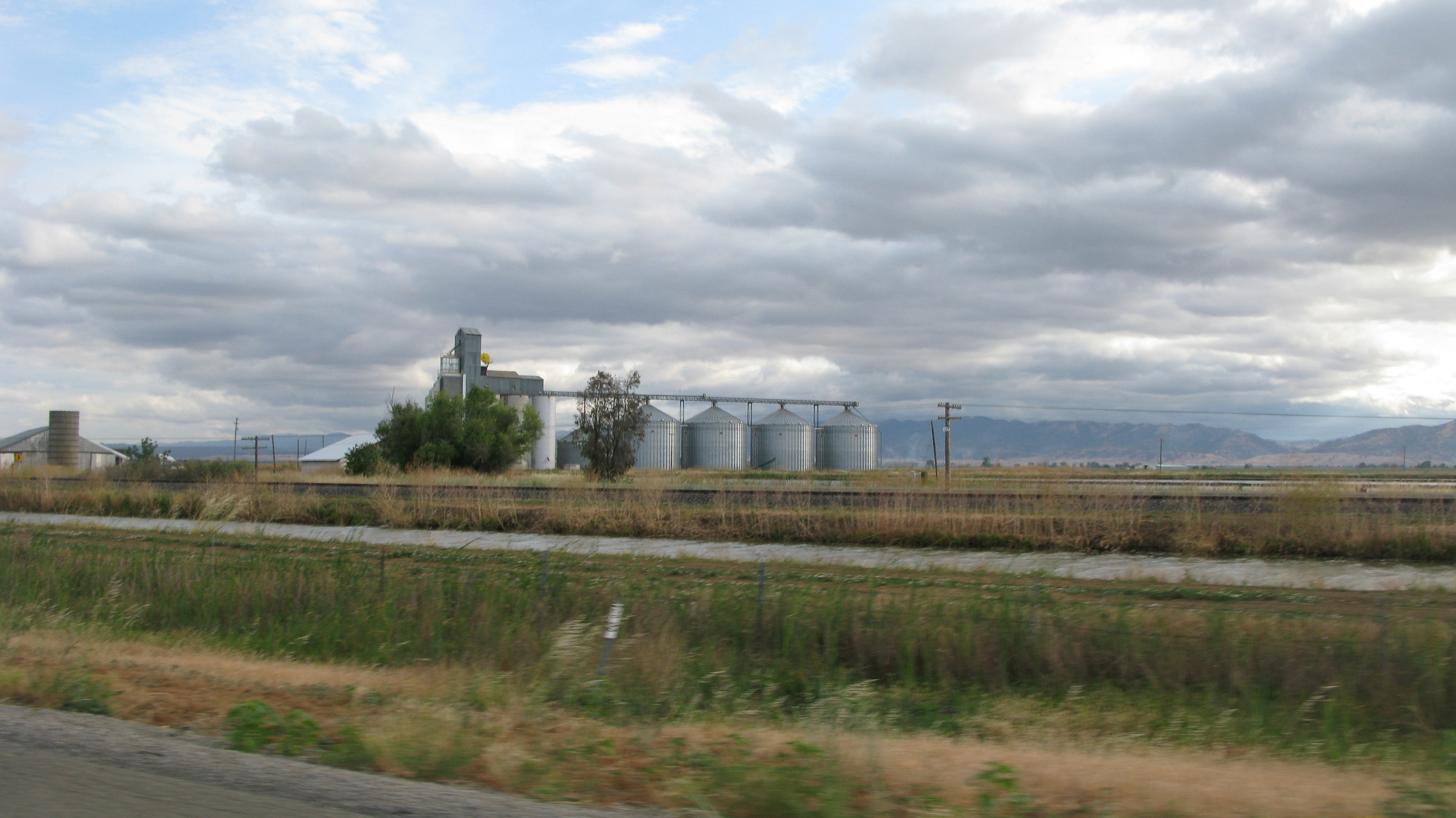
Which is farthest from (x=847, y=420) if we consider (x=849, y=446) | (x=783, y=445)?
(x=783, y=445)

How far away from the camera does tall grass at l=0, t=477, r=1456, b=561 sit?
2511 centimetres

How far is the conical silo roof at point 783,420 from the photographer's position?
Result: 87794 millimetres

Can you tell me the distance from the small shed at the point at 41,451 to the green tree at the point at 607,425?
61.5m

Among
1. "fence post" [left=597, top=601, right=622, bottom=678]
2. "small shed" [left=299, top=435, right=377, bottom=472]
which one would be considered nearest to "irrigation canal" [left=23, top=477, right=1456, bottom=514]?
"fence post" [left=597, top=601, right=622, bottom=678]

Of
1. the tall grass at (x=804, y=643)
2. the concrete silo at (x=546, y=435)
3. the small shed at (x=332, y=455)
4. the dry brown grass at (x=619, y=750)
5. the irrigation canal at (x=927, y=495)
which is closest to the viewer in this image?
the dry brown grass at (x=619, y=750)

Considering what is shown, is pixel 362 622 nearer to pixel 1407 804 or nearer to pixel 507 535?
pixel 1407 804

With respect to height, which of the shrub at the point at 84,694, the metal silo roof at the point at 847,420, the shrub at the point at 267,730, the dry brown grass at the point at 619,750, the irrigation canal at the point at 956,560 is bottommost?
the irrigation canal at the point at 956,560

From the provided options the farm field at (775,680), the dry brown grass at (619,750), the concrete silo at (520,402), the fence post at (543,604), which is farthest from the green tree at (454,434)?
the dry brown grass at (619,750)

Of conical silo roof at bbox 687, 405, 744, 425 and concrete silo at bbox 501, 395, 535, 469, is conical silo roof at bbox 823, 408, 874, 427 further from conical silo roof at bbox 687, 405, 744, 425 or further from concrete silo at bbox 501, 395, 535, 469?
concrete silo at bbox 501, 395, 535, 469

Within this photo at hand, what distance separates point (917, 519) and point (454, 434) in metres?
40.5

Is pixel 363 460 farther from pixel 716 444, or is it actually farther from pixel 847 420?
pixel 847 420

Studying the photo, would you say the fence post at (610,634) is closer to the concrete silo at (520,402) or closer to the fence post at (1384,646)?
the fence post at (1384,646)

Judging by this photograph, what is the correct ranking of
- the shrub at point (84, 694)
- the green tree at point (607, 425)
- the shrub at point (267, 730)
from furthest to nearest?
the green tree at point (607, 425), the shrub at point (84, 694), the shrub at point (267, 730)

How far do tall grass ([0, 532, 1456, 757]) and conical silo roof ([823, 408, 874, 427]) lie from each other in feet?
242
